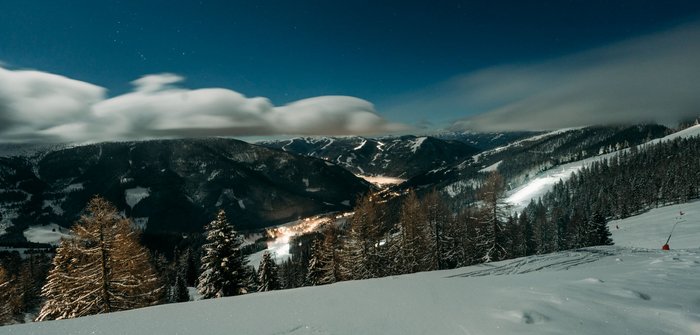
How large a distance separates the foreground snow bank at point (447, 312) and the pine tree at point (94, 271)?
1387 cm

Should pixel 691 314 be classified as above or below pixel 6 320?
above

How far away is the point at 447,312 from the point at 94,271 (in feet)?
71.9

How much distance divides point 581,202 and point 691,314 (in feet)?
564

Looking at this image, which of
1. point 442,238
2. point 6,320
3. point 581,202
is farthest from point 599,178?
point 6,320

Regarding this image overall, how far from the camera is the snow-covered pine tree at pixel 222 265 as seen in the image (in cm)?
2744

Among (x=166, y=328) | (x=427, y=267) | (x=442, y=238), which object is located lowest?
(x=427, y=267)

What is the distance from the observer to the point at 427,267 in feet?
117

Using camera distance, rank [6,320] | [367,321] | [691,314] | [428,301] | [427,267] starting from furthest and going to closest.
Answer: [6,320] → [427,267] → [428,301] → [367,321] → [691,314]

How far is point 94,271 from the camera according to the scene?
1958cm

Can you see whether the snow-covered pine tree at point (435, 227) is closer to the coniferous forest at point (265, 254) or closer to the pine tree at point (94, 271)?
the coniferous forest at point (265, 254)

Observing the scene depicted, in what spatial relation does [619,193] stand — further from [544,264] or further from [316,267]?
[544,264]

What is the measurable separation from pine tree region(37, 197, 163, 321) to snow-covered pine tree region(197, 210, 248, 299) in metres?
7.05

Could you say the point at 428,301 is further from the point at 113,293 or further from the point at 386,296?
the point at 113,293

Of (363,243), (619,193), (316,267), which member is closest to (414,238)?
(363,243)
